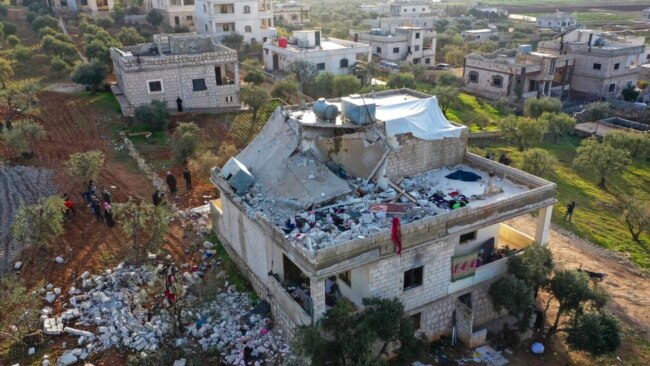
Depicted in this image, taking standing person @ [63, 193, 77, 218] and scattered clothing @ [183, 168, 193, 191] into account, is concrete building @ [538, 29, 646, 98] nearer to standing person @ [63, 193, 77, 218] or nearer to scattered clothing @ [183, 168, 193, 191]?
Result: scattered clothing @ [183, 168, 193, 191]

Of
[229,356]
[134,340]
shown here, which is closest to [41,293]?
[134,340]

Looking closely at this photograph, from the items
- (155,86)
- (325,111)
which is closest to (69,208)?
(325,111)

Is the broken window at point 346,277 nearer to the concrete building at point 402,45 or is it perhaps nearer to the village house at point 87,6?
the concrete building at point 402,45

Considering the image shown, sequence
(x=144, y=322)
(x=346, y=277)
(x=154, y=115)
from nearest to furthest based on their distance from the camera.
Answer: (x=346, y=277), (x=144, y=322), (x=154, y=115)

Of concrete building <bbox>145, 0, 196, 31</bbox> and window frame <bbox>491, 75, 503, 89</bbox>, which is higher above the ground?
concrete building <bbox>145, 0, 196, 31</bbox>

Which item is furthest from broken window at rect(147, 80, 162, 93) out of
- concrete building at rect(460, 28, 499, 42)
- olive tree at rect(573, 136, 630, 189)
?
concrete building at rect(460, 28, 499, 42)

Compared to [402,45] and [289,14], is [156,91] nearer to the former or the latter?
[402,45]
